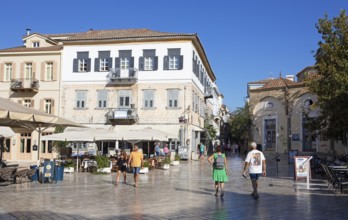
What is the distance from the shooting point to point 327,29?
19.6m

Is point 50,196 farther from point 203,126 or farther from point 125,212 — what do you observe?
point 203,126

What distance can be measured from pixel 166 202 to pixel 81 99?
26982mm

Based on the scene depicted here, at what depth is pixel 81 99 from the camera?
120ft

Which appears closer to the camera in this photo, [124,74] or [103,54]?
[124,74]

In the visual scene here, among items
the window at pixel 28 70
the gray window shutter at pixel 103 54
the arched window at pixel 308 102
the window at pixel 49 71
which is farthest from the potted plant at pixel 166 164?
the arched window at pixel 308 102

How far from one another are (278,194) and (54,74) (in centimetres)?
2862

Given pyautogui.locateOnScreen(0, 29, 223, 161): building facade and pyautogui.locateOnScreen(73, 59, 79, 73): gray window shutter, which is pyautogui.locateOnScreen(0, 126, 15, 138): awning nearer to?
pyautogui.locateOnScreen(0, 29, 223, 161): building facade

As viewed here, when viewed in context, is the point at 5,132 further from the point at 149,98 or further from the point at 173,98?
the point at 173,98

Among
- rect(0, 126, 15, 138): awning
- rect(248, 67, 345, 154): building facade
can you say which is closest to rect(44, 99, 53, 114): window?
rect(0, 126, 15, 138): awning

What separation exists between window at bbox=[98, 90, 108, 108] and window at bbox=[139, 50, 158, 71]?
392 cm

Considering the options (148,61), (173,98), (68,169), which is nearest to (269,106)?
(173,98)

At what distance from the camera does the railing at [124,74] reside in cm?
3516

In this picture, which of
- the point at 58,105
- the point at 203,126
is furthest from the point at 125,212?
the point at 203,126

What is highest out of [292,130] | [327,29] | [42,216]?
[327,29]
